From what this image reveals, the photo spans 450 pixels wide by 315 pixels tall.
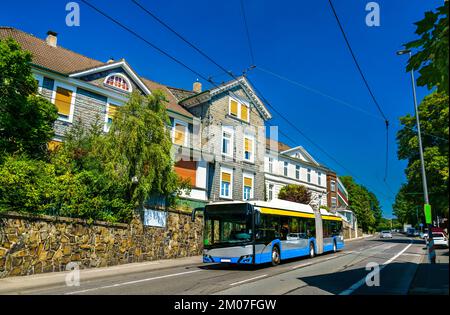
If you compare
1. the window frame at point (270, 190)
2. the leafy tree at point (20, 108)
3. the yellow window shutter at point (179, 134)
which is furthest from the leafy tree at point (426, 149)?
the leafy tree at point (20, 108)

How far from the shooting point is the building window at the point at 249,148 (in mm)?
30719

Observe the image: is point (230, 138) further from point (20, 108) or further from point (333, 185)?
point (333, 185)

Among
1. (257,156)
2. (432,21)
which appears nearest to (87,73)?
(257,156)

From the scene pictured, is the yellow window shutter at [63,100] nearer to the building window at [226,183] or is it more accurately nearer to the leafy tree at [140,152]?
the leafy tree at [140,152]

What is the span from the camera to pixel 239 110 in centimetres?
3100

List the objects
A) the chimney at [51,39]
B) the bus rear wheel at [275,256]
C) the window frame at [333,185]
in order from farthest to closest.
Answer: the window frame at [333,185] → the chimney at [51,39] → the bus rear wheel at [275,256]

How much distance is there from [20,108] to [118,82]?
902 centimetres

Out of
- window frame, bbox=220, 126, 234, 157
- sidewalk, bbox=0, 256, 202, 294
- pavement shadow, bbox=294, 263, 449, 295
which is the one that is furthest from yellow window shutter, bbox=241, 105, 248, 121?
pavement shadow, bbox=294, 263, 449, 295

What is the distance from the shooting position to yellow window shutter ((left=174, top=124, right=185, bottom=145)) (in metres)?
26.2

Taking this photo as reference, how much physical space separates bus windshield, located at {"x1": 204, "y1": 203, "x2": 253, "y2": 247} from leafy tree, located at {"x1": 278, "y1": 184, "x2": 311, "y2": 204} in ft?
69.2

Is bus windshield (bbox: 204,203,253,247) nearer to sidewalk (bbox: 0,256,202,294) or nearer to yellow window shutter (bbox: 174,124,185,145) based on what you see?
sidewalk (bbox: 0,256,202,294)

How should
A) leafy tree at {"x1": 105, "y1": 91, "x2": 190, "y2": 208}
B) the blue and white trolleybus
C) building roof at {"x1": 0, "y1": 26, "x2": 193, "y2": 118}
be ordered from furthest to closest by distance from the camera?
building roof at {"x1": 0, "y1": 26, "x2": 193, "y2": 118}
leafy tree at {"x1": 105, "y1": 91, "x2": 190, "y2": 208}
the blue and white trolleybus

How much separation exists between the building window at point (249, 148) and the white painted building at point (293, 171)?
671 cm
